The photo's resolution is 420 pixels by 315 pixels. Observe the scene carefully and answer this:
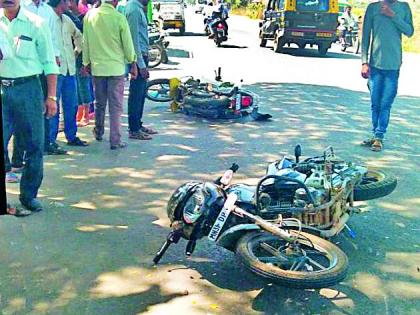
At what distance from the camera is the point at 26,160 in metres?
5.26

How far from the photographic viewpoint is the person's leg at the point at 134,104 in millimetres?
8172

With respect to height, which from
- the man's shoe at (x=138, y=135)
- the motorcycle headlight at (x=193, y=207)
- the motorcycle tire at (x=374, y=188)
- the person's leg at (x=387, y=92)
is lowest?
the man's shoe at (x=138, y=135)

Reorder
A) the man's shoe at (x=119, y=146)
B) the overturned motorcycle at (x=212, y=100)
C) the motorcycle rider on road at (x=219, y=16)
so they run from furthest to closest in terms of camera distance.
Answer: the motorcycle rider on road at (x=219, y=16) < the overturned motorcycle at (x=212, y=100) < the man's shoe at (x=119, y=146)

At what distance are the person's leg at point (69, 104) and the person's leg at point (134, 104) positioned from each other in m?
0.83

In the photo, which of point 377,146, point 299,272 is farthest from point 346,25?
point 299,272

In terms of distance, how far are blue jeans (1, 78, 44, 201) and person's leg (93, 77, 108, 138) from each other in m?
2.38

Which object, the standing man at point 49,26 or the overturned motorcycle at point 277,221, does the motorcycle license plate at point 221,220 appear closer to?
the overturned motorcycle at point 277,221

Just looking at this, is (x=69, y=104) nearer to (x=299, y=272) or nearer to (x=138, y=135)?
(x=138, y=135)

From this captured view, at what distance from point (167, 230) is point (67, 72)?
10.5 feet

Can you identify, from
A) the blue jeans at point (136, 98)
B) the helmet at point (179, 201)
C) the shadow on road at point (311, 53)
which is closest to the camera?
the helmet at point (179, 201)

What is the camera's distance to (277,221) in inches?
167

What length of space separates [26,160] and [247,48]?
60.5 feet

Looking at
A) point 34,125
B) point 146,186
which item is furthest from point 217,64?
point 34,125

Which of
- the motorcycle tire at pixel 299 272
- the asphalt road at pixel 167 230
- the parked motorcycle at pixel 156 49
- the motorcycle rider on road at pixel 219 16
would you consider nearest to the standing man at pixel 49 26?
the asphalt road at pixel 167 230
